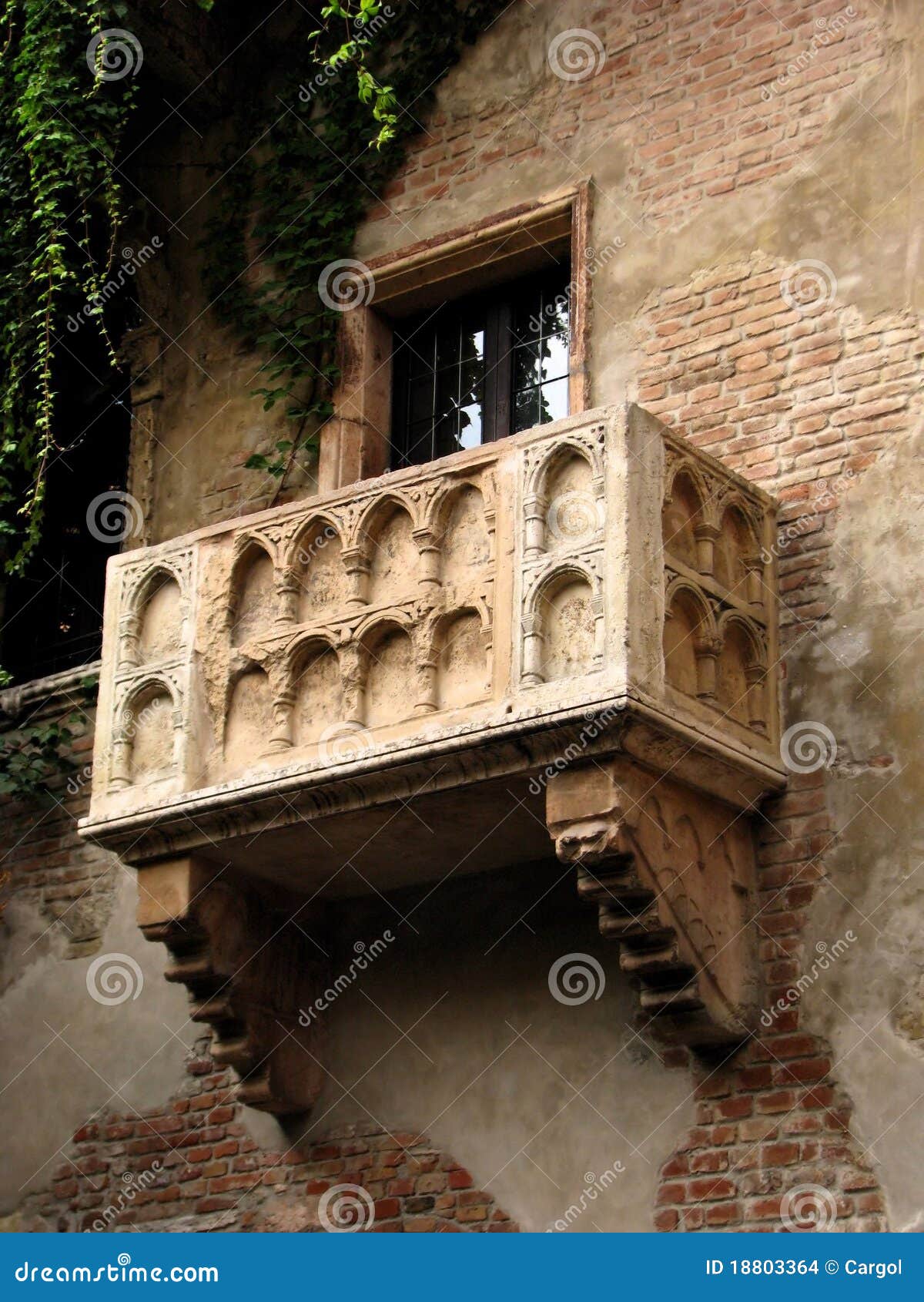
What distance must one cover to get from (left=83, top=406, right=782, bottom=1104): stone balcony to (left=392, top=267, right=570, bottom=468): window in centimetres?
157

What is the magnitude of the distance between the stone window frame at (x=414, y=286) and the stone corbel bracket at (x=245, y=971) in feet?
6.76

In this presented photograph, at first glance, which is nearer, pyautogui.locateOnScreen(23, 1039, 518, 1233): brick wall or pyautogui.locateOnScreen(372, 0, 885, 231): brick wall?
pyautogui.locateOnScreen(23, 1039, 518, 1233): brick wall

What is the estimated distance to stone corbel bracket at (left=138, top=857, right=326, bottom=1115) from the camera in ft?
27.0

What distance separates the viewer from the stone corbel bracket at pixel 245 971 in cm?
823

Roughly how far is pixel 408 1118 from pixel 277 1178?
67 centimetres

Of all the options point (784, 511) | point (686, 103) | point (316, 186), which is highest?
point (316, 186)

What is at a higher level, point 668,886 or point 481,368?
point 481,368

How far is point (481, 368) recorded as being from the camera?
9727 mm

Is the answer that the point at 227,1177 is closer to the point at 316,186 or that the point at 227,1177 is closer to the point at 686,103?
the point at 316,186

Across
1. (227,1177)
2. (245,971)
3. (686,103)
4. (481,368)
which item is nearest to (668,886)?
(245,971)

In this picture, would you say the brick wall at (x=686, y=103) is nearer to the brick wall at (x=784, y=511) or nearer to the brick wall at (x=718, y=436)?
the brick wall at (x=718, y=436)

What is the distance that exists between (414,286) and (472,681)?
2909 millimetres

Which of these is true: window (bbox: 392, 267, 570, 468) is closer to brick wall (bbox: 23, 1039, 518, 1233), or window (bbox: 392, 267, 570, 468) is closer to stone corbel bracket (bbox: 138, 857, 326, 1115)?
stone corbel bracket (bbox: 138, 857, 326, 1115)

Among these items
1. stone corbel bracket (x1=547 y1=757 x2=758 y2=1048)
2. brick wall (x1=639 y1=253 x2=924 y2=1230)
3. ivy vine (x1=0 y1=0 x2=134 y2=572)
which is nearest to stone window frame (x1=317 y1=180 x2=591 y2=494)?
brick wall (x1=639 y1=253 x2=924 y2=1230)
